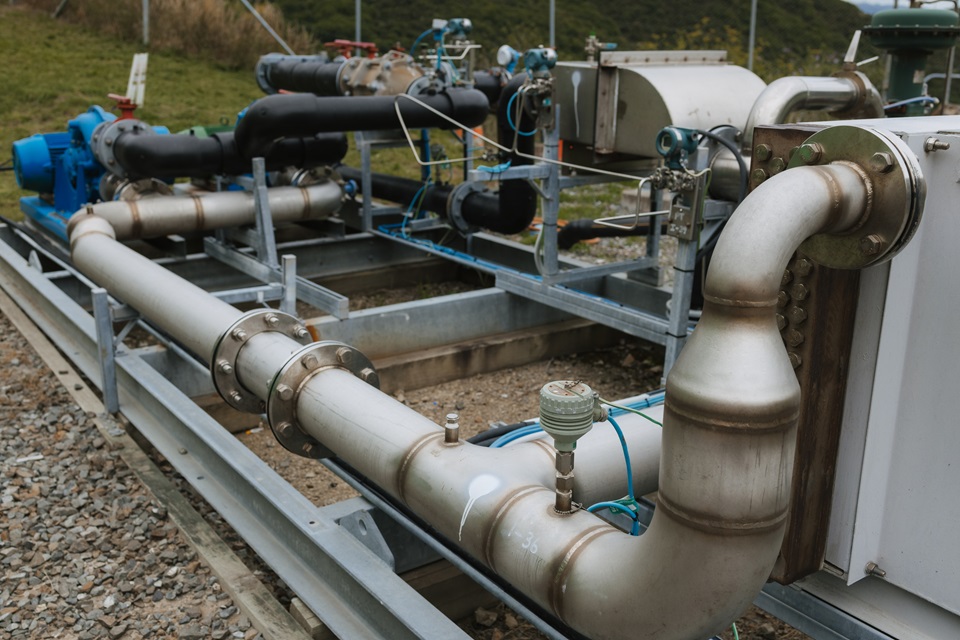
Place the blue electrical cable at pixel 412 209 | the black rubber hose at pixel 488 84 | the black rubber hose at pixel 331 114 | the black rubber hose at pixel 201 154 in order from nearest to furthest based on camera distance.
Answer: the black rubber hose at pixel 331 114, the black rubber hose at pixel 201 154, the blue electrical cable at pixel 412 209, the black rubber hose at pixel 488 84

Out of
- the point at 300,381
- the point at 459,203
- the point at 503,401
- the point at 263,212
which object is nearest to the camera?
the point at 300,381

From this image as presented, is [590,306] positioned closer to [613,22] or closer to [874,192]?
A: [874,192]

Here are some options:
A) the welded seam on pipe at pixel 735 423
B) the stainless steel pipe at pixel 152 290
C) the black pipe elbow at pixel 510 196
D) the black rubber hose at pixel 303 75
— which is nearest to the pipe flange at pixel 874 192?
the welded seam on pipe at pixel 735 423

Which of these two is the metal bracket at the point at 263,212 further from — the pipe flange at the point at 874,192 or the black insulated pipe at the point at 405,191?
the pipe flange at the point at 874,192

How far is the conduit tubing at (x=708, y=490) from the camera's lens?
1.54 meters

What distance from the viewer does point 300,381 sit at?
8.84 feet

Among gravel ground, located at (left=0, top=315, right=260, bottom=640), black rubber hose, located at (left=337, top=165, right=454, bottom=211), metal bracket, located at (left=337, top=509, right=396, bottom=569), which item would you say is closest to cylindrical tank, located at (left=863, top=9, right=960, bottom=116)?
black rubber hose, located at (left=337, top=165, right=454, bottom=211)

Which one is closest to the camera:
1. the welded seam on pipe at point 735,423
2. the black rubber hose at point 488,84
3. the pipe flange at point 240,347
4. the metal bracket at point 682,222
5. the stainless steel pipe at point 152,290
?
the welded seam on pipe at point 735,423

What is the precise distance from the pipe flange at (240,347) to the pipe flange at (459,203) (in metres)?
2.90

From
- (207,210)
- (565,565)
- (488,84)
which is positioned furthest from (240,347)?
(488,84)

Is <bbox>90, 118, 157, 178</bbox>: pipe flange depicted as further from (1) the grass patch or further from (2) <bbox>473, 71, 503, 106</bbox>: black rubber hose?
(1) the grass patch

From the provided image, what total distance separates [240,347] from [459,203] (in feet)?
10.1

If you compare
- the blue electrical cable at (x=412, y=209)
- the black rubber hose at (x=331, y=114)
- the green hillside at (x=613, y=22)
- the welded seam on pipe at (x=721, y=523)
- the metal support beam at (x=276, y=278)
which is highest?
the green hillside at (x=613, y=22)

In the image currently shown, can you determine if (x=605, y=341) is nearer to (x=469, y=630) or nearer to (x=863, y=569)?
(x=469, y=630)
